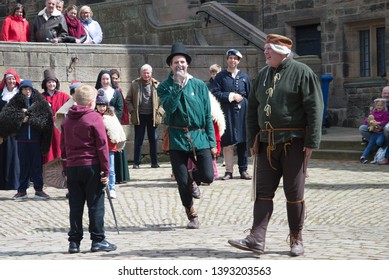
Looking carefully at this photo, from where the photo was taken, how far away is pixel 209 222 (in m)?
12.8

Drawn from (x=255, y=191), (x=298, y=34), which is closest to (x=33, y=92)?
(x=255, y=191)

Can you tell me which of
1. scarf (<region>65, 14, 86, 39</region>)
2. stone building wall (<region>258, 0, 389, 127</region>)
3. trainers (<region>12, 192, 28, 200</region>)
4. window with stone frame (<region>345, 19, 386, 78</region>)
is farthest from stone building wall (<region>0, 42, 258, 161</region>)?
window with stone frame (<region>345, 19, 386, 78</region>)

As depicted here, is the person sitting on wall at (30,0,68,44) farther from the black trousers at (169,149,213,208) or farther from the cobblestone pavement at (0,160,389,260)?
the black trousers at (169,149,213,208)

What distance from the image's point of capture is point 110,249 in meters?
10.5

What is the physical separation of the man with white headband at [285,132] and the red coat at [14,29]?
1104 cm

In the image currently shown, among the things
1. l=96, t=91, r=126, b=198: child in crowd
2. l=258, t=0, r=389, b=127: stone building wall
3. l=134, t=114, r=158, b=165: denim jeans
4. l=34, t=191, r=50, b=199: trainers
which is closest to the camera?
l=96, t=91, r=126, b=198: child in crowd

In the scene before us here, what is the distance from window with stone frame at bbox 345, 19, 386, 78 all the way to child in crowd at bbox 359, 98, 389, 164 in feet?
18.2

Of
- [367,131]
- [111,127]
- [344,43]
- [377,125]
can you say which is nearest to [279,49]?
[111,127]

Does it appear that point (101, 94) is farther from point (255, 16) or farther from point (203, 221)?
point (255, 16)

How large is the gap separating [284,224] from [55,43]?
8933 millimetres

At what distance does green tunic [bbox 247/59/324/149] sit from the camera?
9820 mm

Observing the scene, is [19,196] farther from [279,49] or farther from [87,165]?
[279,49]

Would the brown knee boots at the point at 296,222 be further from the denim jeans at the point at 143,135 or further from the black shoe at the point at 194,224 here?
the denim jeans at the point at 143,135

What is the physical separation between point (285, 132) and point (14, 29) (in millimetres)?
11403
